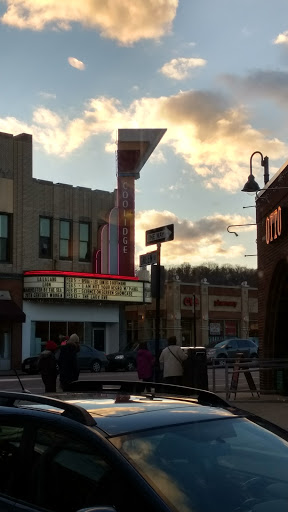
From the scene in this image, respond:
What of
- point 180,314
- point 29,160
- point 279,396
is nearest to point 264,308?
point 279,396

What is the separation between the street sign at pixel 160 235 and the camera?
11867 millimetres

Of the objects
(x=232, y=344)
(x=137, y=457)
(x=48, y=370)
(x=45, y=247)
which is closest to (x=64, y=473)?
(x=137, y=457)

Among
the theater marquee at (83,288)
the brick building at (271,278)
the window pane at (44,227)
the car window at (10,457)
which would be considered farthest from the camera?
the window pane at (44,227)

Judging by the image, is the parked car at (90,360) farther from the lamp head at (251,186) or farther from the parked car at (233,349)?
the lamp head at (251,186)

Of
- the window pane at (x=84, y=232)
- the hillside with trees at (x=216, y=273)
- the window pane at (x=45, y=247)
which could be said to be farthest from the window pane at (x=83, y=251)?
the hillside with trees at (x=216, y=273)

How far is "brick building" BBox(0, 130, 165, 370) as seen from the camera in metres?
34.2

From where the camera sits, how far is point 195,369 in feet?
46.4

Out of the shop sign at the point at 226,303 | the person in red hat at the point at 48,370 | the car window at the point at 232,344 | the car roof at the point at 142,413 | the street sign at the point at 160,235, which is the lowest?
the car window at the point at 232,344

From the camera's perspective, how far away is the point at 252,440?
3.59 meters

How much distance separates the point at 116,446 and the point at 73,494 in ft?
1.06

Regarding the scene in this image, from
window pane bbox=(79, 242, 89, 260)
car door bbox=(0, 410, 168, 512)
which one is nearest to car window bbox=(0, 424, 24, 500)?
car door bbox=(0, 410, 168, 512)

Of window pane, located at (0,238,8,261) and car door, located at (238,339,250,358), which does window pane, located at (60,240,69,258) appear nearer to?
window pane, located at (0,238,8,261)

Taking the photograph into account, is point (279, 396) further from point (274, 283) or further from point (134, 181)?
point (134, 181)

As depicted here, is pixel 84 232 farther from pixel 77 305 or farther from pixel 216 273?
pixel 216 273
